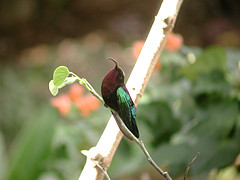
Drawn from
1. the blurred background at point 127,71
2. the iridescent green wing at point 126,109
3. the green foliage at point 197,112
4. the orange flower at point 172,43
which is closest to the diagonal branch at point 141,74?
the iridescent green wing at point 126,109

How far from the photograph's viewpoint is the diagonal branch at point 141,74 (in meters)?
0.38

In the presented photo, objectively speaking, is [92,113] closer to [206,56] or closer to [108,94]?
[206,56]

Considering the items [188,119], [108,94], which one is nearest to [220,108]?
[188,119]

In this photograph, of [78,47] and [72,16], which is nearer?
[72,16]

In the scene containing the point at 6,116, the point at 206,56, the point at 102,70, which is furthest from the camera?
the point at 102,70

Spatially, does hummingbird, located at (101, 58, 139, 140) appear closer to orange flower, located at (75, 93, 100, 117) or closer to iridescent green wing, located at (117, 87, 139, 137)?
iridescent green wing, located at (117, 87, 139, 137)

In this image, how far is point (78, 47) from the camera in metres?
2.89

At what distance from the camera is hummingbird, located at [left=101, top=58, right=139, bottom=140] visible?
12.2 inches

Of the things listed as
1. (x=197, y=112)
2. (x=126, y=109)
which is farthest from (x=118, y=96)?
(x=197, y=112)

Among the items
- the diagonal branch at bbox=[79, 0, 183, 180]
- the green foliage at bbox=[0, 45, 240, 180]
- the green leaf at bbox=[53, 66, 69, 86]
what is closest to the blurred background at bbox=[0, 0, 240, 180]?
the green foliage at bbox=[0, 45, 240, 180]

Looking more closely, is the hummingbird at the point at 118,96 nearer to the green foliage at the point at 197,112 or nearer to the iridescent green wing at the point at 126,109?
the iridescent green wing at the point at 126,109

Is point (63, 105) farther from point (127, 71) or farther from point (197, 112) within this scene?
point (127, 71)

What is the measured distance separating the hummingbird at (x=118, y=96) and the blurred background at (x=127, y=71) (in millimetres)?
233

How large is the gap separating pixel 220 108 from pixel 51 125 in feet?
2.17
